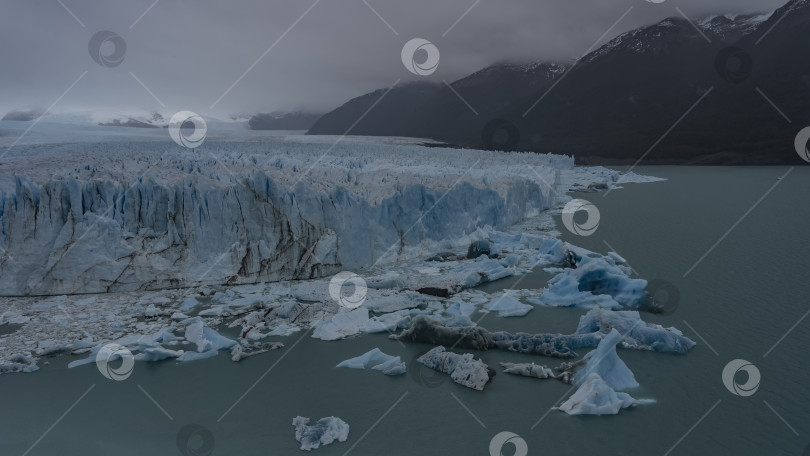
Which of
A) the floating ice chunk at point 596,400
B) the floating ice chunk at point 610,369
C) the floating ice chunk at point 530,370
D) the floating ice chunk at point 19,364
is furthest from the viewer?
the floating ice chunk at point 19,364

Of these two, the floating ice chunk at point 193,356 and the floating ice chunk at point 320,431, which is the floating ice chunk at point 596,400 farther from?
the floating ice chunk at point 193,356

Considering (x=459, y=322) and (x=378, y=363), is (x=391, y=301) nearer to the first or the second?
(x=459, y=322)

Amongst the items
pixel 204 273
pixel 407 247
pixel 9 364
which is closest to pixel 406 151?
pixel 407 247

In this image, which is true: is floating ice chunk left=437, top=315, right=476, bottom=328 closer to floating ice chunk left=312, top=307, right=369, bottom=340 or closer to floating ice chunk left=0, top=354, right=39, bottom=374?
floating ice chunk left=312, top=307, right=369, bottom=340

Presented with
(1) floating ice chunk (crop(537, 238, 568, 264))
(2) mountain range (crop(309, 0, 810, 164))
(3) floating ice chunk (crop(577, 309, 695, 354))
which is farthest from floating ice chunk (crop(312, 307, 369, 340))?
(2) mountain range (crop(309, 0, 810, 164))

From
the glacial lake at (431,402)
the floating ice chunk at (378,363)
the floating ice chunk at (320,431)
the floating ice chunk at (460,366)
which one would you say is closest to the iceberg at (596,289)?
the glacial lake at (431,402)

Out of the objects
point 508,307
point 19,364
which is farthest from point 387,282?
point 19,364
